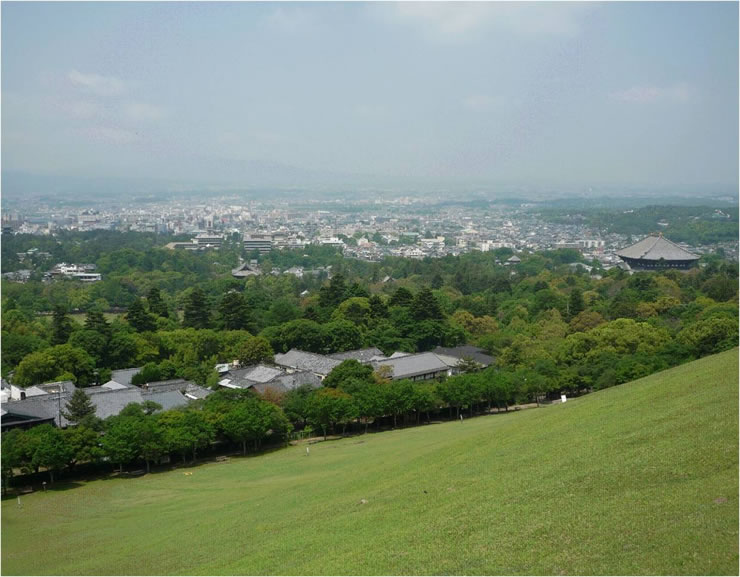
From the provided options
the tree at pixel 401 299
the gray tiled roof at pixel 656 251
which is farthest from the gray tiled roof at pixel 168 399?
the gray tiled roof at pixel 656 251

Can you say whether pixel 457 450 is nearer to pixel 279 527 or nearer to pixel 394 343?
pixel 279 527

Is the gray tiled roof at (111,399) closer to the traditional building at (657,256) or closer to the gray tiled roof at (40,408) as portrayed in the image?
the gray tiled roof at (40,408)

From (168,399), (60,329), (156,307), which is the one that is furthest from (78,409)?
(156,307)

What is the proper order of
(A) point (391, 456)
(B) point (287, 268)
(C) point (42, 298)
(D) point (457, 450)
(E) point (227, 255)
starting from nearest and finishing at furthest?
1. (D) point (457, 450)
2. (A) point (391, 456)
3. (C) point (42, 298)
4. (B) point (287, 268)
5. (E) point (227, 255)

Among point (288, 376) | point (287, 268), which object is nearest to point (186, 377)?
point (288, 376)

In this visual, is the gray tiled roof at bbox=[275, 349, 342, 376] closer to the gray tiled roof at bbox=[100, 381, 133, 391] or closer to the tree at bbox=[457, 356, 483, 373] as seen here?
the tree at bbox=[457, 356, 483, 373]

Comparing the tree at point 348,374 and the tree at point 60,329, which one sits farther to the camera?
the tree at point 60,329
